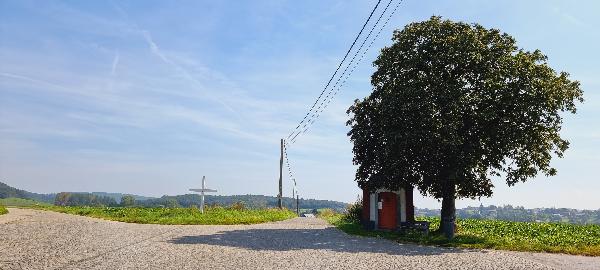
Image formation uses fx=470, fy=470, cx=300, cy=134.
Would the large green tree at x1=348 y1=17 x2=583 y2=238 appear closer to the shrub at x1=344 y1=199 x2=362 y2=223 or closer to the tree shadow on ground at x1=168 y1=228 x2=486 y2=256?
the tree shadow on ground at x1=168 y1=228 x2=486 y2=256

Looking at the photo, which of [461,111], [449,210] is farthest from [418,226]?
[461,111]

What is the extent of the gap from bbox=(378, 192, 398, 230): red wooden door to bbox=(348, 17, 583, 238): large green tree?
10.1 feet

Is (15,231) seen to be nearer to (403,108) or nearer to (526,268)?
(403,108)

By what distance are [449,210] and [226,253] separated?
574 inches

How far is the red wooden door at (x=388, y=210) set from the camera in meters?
29.0

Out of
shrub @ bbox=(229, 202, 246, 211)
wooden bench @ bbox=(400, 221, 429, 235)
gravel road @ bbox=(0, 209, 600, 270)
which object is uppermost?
shrub @ bbox=(229, 202, 246, 211)

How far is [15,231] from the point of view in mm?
22312

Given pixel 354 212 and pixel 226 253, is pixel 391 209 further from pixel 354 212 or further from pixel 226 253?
pixel 226 253

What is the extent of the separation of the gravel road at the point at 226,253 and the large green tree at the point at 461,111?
508cm

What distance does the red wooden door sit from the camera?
29047mm

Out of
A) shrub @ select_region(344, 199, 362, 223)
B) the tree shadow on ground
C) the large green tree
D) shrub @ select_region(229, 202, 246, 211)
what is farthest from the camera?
shrub @ select_region(229, 202, 246, 211)

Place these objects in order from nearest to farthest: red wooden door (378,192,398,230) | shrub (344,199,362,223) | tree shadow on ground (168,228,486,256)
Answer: tree shadow on ground (168,228,486,256) < red wooden door (378,192,398,230) < shrub (344,199,362,223)

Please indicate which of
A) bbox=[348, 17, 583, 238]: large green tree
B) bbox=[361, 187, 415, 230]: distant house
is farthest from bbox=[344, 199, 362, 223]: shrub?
bbox=[348, 17, 583, 238]: large green tree

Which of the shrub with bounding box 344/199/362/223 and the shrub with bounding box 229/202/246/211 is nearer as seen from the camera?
the shrub with bounding box 344/199/362/223
